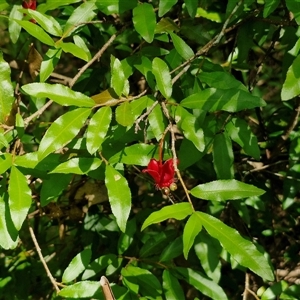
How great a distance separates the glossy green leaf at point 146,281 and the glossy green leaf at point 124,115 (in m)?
0.47

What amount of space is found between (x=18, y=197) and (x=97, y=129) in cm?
22

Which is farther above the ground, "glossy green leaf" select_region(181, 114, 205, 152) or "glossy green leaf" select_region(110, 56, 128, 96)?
"glossy green leaf" select_region(110, 56, 128, 96)

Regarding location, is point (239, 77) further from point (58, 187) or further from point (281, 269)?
point (58, 187)

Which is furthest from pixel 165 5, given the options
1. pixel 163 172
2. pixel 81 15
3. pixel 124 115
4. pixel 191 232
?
pixel 191 232

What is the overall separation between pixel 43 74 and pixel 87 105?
199mm

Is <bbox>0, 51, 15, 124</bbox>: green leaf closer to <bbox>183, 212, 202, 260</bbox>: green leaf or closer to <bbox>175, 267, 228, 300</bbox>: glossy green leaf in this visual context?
<bbox>183, 212, 202, 260</bbox>: green leaf

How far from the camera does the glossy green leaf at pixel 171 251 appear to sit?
146cm

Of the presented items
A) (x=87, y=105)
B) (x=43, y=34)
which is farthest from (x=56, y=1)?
(x=87, y=105)

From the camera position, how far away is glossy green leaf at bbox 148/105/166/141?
1153 millimetres

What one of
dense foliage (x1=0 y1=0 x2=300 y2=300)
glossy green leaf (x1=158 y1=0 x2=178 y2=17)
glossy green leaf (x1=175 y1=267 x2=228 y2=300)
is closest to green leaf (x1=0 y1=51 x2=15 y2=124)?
dense foliage (x1=0 y1=0 x2=300 y2=300)

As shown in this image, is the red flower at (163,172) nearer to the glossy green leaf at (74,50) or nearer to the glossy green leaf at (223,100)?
the glossy green leaf at (223,100)

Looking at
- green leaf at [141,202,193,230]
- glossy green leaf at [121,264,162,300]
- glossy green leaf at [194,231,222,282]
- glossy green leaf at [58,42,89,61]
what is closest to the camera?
green leaf at [141,202,193,230]

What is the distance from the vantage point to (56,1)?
1375 mm

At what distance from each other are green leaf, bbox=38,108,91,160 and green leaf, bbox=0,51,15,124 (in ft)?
0.68
